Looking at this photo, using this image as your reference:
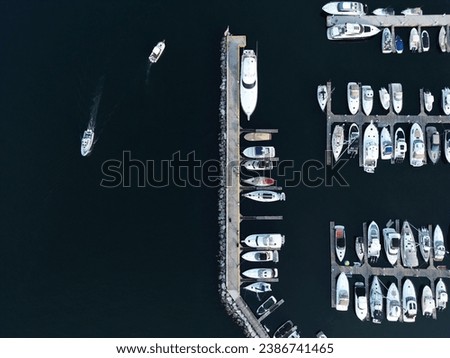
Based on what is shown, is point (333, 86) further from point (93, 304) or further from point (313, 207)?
point (93, 304)

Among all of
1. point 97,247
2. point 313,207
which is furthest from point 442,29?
point 97,247

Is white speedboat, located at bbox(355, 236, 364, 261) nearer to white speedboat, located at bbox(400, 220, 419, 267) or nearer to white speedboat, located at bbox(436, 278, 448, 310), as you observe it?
white speedboat, located at bbox(400, 220, 419, 267)

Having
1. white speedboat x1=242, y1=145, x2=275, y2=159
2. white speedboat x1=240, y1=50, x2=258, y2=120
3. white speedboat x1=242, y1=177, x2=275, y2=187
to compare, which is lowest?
white speedboat x1=242, y1=177, x2=275, y2=187

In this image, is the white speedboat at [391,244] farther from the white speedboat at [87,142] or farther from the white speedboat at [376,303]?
the white speedboat at [87,142]

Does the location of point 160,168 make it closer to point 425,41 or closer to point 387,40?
→ point 387,40

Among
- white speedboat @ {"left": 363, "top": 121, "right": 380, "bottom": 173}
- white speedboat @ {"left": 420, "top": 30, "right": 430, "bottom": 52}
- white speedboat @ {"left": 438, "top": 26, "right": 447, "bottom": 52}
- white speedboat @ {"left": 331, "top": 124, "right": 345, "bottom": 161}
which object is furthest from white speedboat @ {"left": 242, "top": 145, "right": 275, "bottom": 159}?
white speedboat @ {"left": 438, "top": 26, "right": 447, "bottom": 52}

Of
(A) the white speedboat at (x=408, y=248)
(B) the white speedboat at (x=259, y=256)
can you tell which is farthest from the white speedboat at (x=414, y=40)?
(B) the white speedboat at (x=259, y=256)
